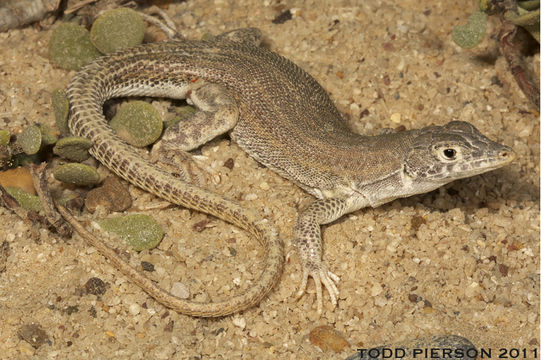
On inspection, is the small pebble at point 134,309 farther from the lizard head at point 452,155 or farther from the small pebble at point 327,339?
the lizard head at point 452,155

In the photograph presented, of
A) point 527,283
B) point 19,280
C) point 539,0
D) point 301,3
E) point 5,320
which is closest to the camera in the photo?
point 5,320

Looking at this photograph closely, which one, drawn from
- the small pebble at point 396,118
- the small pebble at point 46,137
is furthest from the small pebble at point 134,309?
the small pebble at point 396,118

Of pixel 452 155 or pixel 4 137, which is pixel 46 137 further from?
pixel 452 155

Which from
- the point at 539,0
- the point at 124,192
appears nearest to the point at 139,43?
the point at 124,192

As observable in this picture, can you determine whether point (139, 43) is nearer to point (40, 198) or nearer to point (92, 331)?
point (40, 198)

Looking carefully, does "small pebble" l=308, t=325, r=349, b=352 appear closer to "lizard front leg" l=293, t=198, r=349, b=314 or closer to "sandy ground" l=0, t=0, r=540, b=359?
"sandy ground" l=0, t=0, r=540, b=359

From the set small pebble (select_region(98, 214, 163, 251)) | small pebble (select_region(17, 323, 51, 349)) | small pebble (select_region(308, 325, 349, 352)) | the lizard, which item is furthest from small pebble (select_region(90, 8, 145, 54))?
small pebble (select_region(308, 325, 349, 352))
